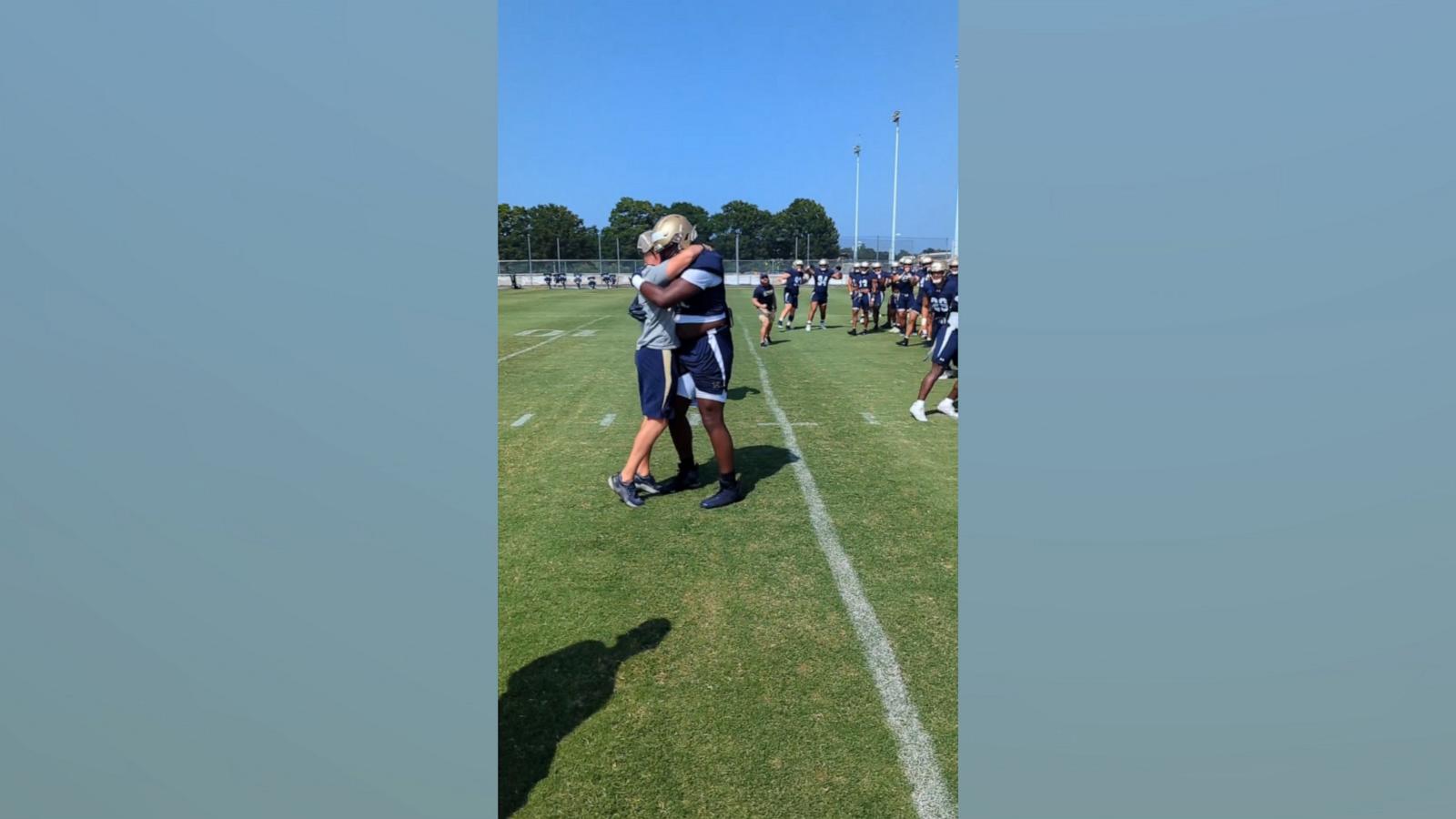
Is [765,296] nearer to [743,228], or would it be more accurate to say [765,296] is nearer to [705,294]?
[705,294]

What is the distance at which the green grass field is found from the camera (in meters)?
2.42

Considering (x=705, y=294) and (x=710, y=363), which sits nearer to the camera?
(x=705, y=294)

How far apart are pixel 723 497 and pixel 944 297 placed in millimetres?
8328

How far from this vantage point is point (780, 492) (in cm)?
552

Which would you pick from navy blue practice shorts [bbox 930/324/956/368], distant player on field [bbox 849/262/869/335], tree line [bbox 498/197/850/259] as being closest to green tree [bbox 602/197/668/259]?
tree line [bbox 498/197/850/259]

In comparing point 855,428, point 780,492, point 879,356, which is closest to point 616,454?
point 780,492

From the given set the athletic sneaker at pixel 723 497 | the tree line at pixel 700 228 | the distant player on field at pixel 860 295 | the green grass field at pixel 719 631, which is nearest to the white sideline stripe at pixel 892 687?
the green grass field at pixel 719 631

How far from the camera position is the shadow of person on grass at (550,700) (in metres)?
2.46

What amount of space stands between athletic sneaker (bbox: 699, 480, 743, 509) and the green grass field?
8 cm

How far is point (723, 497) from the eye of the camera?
5215mm

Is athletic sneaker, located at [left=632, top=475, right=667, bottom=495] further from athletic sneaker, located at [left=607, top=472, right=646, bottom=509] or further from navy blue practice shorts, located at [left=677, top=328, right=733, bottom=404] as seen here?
navy blue practice shorts, located at [left=677, top=328, right=733, bottom=404]

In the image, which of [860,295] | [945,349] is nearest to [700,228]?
[860,295]

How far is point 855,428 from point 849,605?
14.2 ft

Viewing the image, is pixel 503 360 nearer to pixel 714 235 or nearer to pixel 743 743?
pixel 743 743
